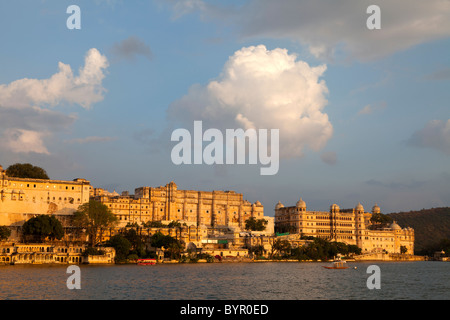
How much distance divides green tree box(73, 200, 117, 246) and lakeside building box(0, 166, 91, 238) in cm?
701

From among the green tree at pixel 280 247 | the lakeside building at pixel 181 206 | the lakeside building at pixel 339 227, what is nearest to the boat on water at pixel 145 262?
the lakeside building at pixel 181 206

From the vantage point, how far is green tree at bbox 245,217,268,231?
132000 millimetres

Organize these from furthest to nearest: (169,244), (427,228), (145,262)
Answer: (427,228), (169,244), (145,262)

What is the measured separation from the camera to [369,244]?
144 metres

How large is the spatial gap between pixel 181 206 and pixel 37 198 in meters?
34.2

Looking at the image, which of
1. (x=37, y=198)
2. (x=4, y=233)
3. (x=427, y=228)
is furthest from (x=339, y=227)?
(x=4, y=233)

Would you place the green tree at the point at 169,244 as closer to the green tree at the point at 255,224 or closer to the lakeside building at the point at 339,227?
the green tree at the point at 255,224

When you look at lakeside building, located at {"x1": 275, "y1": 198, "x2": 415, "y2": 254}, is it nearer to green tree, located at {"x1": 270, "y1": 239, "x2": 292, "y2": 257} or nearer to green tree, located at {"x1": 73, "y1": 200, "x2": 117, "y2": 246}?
green tree, located at {"x1": 270, "y1": 239, "x2": 292, "y2": 257}

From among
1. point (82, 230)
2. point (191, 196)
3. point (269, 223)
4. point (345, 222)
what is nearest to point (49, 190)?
point (82, 230)

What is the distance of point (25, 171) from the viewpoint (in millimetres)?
119688

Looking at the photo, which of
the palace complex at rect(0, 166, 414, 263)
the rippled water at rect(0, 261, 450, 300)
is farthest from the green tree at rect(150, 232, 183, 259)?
the rippled water at rect(0, 261, 450, 300)

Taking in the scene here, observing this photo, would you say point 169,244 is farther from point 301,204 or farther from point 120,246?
point 301,204

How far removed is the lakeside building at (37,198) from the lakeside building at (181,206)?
5467 mm
